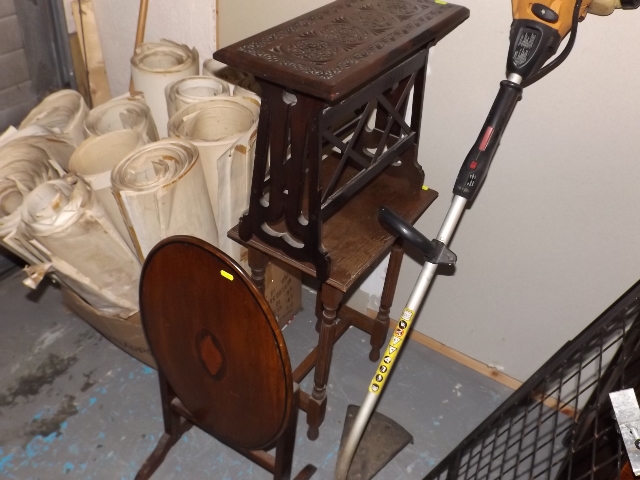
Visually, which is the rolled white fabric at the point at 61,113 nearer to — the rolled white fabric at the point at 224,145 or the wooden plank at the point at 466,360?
the rolled white fabric at the point at 224,145

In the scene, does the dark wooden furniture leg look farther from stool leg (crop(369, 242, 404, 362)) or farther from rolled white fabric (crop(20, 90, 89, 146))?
rolled white fabric (crop(20, 90, 89, 146))

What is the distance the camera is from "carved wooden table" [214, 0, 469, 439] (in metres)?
1.22

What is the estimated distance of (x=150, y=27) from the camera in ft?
7.16

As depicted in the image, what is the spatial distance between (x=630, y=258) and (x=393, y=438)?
36.5 inches

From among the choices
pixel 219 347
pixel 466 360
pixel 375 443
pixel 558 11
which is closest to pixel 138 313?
pixel 219 347

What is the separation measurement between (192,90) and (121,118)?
0.26 meters

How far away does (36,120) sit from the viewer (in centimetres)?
199

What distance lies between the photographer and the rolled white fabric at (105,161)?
166 cm

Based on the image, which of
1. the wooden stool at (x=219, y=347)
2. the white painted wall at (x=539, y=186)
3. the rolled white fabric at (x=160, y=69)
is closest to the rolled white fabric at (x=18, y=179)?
the rolled white fabric at (x=160, y=69)

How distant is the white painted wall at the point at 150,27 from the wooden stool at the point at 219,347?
1049mm

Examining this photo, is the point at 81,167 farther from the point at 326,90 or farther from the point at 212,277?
the point at 326,90

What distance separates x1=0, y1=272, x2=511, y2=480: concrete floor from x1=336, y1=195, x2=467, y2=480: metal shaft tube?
0.20 meters

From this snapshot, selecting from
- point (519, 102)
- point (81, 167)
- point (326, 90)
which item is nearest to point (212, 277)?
point (326, 90)

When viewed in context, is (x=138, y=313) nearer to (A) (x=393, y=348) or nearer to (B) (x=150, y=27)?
(A) (x=393, y=348)
